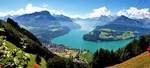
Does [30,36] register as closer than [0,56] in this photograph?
No

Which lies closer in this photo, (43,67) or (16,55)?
(16,55)

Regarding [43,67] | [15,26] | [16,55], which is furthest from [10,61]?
[15,26]

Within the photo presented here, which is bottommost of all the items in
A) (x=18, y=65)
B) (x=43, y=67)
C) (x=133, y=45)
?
(x=43, y=67)

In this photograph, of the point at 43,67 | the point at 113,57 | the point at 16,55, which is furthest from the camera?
the point at 43,67

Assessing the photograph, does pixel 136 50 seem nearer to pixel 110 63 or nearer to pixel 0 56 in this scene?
pixel 110 63

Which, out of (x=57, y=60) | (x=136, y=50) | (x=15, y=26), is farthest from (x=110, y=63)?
(x=15, y=26)

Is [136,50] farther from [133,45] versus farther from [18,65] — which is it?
[18,65]

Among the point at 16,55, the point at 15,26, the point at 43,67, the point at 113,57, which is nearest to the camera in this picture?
the point at 16,55

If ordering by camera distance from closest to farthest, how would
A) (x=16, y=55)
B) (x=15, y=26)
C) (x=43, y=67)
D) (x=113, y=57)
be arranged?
(x=16, y=55) < (x=113, y=57) < (x=43, y=67) < (x=15, y=26)

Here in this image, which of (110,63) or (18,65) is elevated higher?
(18,65)

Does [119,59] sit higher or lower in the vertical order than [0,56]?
lower
